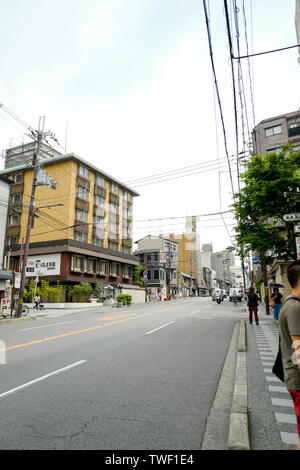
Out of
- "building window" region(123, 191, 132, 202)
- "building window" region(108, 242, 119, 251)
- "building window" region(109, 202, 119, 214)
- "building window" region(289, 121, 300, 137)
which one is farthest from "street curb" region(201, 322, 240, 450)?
"building window" region(123, 191, 132, 202)

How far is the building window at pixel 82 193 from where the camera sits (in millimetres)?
40244

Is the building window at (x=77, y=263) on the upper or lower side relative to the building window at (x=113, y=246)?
lower

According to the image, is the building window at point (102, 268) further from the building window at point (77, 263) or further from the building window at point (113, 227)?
the building window at point (113, 227)

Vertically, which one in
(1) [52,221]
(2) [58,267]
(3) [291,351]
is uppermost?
(1) [52,221]

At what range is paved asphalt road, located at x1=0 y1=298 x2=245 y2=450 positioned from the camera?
3.19 m

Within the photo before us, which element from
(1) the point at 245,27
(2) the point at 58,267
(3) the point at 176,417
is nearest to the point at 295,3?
(1) the point at 245,27

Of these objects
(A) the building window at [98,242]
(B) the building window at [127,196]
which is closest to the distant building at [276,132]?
(B) the building window at [127,196]

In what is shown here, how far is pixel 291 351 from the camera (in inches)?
97.2

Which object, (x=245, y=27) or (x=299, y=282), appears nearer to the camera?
(x=299, y=282)

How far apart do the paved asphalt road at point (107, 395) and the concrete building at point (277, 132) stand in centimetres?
3493

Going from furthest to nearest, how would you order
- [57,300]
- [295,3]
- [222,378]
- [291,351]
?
[57,300]
[295,3]
[222,378]
[291,351]

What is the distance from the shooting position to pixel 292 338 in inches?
91.6

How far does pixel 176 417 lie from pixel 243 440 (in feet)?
A: 3.40
